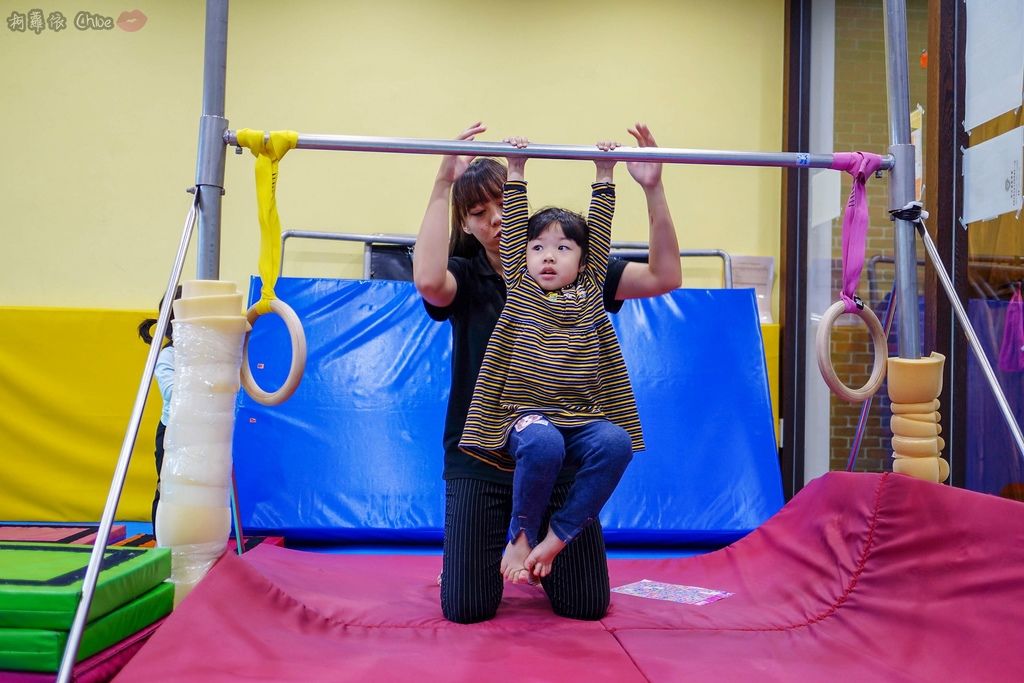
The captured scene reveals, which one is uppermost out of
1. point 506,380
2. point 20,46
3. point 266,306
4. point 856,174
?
point 20,46

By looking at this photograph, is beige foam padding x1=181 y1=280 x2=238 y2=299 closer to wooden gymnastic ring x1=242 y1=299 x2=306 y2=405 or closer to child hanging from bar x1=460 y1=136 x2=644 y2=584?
wooden gymnastic ring x1=242 y1=299 x2=306 y2=405

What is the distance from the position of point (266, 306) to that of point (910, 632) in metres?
1.76

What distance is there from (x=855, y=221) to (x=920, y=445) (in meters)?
0.64

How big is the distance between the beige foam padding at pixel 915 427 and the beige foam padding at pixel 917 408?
17 millimetres

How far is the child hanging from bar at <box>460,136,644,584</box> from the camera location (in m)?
1.97

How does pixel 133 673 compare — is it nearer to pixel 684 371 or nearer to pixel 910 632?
pixel 910 632

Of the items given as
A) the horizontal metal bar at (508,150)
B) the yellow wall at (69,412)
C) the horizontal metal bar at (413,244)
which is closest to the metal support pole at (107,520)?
the horizontal metal bar at (508,150)

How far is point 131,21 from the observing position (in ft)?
16.1

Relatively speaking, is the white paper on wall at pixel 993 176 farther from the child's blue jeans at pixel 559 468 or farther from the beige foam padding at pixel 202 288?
the beige foam padding at pixel 202 288

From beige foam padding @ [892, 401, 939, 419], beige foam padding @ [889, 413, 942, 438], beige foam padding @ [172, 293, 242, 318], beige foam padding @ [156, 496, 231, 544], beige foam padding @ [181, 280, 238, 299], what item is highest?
beige foam padding @ [181, 280, 238, 299]

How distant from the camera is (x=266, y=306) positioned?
83.4 inches

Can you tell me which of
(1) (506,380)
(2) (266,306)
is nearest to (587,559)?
(1) (506,380)

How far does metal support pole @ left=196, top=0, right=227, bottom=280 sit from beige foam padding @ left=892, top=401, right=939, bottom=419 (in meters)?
1.87

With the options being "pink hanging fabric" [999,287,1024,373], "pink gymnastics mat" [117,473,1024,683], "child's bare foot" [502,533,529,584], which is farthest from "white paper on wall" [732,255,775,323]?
"child's bare foot" [502,533,529,584]
